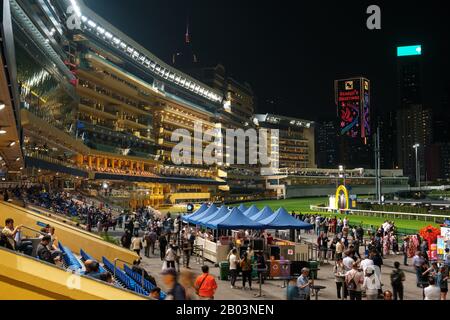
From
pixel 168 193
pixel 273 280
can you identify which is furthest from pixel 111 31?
pixel 273 280

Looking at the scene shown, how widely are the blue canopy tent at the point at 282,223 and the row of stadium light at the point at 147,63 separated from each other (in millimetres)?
64521

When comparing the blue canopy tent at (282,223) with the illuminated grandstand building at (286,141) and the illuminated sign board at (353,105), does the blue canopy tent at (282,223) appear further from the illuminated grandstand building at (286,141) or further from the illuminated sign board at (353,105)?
the illuminated grandstand building at (286,141)

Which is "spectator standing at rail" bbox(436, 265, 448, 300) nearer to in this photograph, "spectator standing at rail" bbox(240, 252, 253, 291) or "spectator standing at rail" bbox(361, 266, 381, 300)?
"spectator standing at rail" bbox(361, 266, 381, 300)

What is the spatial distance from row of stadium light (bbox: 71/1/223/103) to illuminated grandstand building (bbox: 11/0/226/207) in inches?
9.6

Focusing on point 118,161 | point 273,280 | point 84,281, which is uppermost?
point 118,161

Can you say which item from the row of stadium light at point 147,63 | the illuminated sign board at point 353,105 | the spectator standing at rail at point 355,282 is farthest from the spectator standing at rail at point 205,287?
the row of stadium light at point 147,63

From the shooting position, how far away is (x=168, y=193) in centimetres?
10394

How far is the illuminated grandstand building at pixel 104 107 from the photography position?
→ 4375 centimetres

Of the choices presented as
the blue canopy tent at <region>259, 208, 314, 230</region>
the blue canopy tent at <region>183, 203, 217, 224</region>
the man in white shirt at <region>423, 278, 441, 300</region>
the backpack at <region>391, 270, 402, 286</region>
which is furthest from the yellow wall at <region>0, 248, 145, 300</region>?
the blue canopy tent at <region>183, 203, 217, 224</region>

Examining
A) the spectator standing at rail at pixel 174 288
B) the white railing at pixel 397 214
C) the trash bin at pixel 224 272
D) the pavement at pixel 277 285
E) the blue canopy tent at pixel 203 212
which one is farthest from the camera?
the white railing at pixel 397 214

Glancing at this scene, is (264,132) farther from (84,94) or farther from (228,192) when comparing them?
(84,94)

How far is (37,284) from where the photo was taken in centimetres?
753

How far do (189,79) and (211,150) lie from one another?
21.0m
